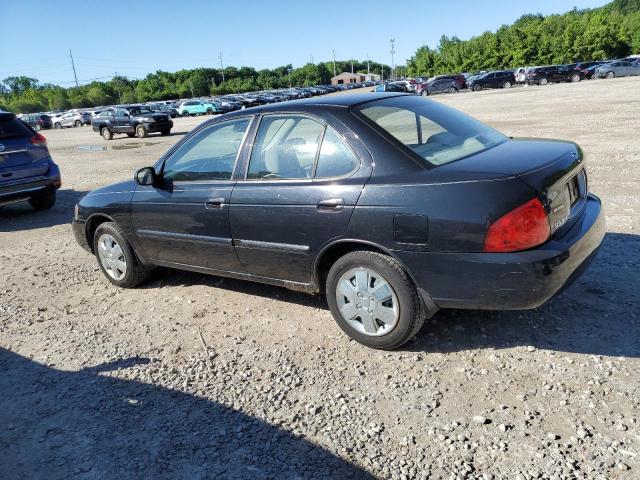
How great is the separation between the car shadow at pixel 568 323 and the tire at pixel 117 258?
169 centimetres

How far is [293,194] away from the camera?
3.76 m

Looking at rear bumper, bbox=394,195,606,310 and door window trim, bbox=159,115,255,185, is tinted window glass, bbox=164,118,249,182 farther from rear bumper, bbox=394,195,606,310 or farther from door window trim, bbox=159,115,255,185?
rear bumper, bbox=394,195,606,310

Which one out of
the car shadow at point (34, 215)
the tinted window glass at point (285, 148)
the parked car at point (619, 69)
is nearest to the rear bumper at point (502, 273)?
the tinted window glass at point (285, 148)

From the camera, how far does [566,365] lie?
10.8 ft

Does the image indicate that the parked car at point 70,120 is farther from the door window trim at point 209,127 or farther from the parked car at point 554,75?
the door window trim at point 209,127

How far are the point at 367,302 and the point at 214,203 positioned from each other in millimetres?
1525

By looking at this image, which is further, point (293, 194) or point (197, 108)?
point (197, 108)

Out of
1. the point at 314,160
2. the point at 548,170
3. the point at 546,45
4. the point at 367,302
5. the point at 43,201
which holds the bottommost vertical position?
the point at 43,201

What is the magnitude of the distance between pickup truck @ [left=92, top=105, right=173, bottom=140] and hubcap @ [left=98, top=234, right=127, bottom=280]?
22353mm

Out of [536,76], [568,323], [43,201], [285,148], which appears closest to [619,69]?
[536,76]

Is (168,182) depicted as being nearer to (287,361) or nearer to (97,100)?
(287,361)

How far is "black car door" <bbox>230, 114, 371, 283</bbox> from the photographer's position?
3.56 m

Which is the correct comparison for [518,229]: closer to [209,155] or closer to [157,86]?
[209,155]

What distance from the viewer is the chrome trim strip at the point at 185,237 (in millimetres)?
4297
